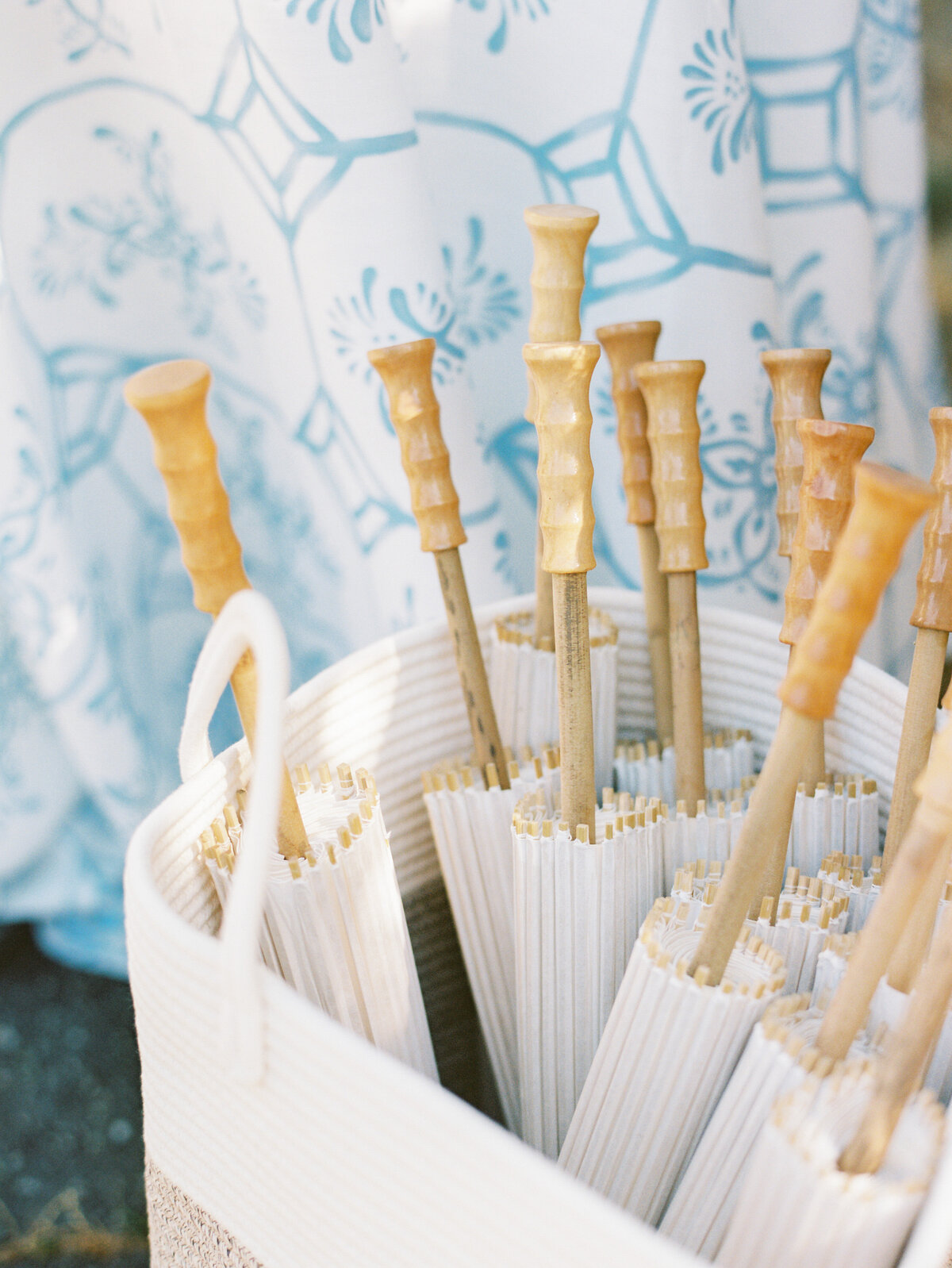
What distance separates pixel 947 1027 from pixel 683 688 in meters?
0.13

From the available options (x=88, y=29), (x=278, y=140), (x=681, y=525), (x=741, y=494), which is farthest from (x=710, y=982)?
(x=88, y=29)

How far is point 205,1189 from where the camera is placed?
0.86 feet

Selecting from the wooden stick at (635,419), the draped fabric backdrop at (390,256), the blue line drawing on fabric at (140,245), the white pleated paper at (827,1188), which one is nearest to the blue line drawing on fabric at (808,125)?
the draped fabric backdrop at (390,256)

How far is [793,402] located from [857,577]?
5.3 inches

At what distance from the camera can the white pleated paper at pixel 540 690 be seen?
369mm

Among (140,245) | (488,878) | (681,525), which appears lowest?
(488,878)

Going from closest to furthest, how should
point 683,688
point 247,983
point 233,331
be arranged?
point 247,983 → point 683,688 → point 233,331

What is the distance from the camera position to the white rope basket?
0.63ft

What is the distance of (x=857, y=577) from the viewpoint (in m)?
0.19

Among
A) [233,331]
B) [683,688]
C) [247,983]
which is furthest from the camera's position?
[233,331]

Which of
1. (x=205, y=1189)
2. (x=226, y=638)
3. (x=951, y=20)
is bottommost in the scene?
(x=205, y=1189)

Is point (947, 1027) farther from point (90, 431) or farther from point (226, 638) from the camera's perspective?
point (90, 431)

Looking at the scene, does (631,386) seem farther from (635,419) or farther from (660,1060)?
(660,1060)

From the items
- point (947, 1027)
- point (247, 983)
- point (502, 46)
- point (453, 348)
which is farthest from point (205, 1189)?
point (502, 46)
